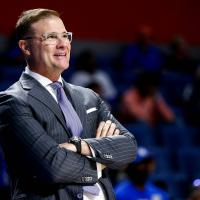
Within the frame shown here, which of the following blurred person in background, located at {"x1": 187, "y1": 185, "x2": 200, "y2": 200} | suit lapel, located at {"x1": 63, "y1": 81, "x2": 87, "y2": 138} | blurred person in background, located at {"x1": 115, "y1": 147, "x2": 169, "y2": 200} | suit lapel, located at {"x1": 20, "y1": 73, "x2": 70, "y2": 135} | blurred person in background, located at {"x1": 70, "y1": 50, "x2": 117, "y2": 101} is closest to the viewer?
suit lapel, located at {"x1": 20, "y1": 73, "x2": 70, "y2": 135}

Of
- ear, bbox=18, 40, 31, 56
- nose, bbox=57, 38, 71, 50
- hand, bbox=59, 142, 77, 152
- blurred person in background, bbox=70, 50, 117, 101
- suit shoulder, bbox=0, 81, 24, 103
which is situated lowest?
blurred person in background, bbox=70, 50, 117, 101

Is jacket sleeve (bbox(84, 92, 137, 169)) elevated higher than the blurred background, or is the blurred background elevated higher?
jacket sleeve (bbox(84, 92, 137, 169))

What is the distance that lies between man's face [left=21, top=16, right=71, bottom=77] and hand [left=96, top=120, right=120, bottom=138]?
30 cm

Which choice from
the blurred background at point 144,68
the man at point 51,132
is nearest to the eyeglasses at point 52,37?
the man at point 51,132

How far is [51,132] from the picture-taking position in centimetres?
290

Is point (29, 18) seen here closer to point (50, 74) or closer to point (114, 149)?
point (50, 74)

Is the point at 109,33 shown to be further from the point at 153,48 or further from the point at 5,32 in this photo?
the point at 5,32

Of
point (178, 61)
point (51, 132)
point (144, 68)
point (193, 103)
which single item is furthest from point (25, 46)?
point (178, 61)

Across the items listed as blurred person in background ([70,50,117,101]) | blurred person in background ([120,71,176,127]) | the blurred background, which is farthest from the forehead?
blurred person in background ([70,50,117,101])

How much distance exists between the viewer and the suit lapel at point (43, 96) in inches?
115

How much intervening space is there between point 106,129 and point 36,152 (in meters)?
0.39

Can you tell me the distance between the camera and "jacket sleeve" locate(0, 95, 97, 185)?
2.80m

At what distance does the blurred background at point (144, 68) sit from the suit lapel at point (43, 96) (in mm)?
2651

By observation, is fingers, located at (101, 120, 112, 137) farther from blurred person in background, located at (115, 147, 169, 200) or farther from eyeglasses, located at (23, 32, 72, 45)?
blurred person in background, located at (115, 147, 169, 200)
